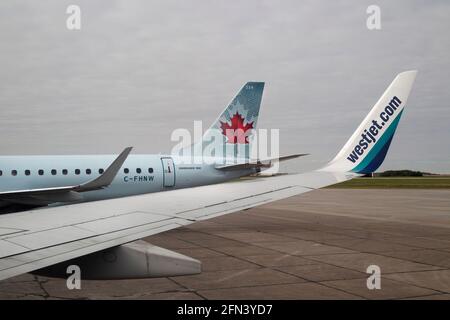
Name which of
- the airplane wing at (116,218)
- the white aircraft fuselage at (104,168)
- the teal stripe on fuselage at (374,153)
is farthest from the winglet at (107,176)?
the teal stripe on fuselage at (374,153)

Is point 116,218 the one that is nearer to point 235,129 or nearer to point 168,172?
point 168,172

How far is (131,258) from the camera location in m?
4.94

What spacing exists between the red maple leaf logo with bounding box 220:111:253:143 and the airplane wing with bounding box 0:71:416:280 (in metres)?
20.1

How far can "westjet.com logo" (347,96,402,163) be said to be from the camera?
18.8 feet

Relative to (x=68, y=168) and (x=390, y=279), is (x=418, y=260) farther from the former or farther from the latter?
(x=68, y=168)

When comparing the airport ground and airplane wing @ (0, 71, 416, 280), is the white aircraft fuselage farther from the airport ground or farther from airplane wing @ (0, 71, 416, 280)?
airplane wing @ (0, 71, 416, 280)

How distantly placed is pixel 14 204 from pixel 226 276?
39.4 ft

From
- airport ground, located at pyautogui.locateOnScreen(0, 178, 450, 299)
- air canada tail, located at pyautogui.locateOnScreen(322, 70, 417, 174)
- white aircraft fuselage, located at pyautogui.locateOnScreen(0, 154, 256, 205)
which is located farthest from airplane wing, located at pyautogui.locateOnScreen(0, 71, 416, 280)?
white aircraft fuselage, located at pyautogui.locateOnScreen(0, 154, 256, 205)

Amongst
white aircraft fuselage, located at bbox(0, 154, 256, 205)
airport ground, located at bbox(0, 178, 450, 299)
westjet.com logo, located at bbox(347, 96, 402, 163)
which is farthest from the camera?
white aircraft fuselage, located at bbox(0, 154, 256, 205)

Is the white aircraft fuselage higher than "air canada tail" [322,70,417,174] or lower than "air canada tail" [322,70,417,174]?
lower

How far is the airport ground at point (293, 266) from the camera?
27.8 ft

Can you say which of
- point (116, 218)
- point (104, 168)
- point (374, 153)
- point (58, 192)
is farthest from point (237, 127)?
point (116, 218)
